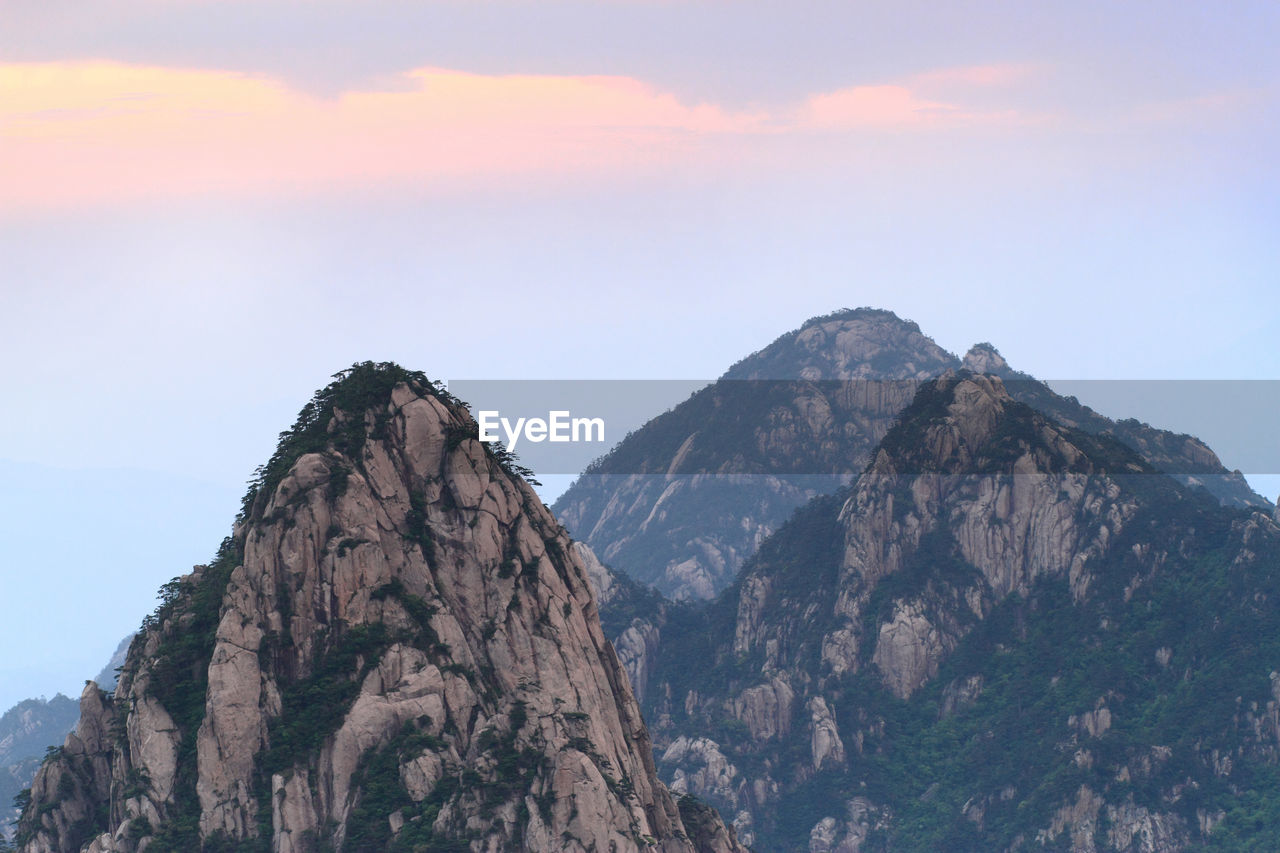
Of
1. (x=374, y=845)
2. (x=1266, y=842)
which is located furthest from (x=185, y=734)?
(x=1266, y=842)

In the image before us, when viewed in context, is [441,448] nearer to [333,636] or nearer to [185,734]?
[333,636]

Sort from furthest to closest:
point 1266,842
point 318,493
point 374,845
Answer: point 1266,842
point 318,493
point 374,845

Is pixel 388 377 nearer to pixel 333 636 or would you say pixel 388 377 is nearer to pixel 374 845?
pixel 333 636

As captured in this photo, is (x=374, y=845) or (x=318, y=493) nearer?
(x=374, y=845)

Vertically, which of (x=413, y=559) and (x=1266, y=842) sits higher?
(x=413, y=559)

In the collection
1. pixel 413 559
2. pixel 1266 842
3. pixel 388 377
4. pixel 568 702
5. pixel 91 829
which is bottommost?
pixel 1266 842

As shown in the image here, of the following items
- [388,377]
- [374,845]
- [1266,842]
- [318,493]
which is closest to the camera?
[374,845]
